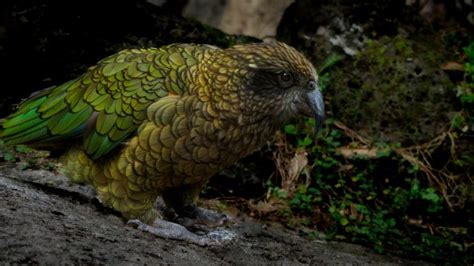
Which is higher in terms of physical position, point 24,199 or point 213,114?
point 213,114

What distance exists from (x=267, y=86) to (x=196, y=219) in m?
1.26

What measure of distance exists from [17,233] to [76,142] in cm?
146

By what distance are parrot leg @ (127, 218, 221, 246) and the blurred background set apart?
4.90ft

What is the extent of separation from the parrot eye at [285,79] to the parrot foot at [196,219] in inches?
49.8

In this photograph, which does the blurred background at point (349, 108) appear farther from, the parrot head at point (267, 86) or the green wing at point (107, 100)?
the parrot head at point (267, 86)

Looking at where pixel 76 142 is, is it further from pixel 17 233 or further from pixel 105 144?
pixel 17 233

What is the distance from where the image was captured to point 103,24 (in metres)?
6.51

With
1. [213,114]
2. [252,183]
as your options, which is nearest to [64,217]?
[213,114]

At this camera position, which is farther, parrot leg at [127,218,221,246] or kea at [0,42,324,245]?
parrot leg at [127,218,221,246]

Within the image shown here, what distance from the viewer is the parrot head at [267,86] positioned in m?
3.97

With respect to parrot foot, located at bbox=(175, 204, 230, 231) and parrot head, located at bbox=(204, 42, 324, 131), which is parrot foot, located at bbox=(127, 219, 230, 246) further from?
parrot head, located at bbox=(204, 42, 324, 131)

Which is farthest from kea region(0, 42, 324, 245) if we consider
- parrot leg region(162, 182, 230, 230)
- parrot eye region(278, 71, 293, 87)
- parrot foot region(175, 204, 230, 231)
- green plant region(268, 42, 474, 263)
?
green plant region(268, 42, 474, 263)

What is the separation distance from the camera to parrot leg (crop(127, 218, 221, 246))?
4141mm

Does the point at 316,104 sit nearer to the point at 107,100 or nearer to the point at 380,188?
the point at 107,100
